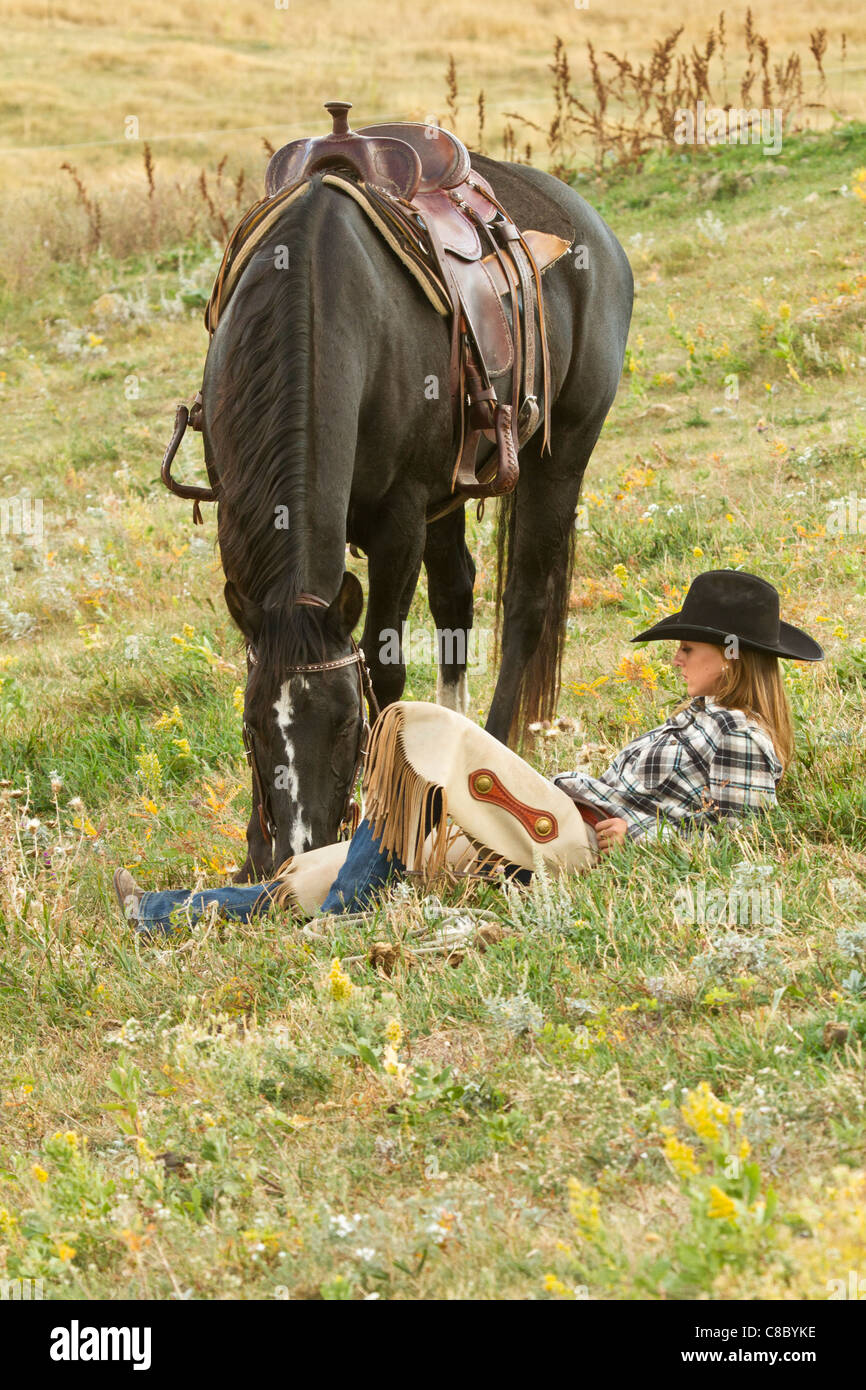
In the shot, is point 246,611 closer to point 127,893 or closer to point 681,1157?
point 127,893

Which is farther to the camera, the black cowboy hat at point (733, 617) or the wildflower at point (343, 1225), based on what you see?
the black cowboy hat at point (733, 617)

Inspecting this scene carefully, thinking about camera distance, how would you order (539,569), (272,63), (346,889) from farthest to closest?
(272,63) → (539,569) → (346,889)

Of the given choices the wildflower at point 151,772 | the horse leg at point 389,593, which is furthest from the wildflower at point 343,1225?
the wildflower at point 151,772

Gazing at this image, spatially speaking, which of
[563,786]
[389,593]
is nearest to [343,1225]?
[563,786]

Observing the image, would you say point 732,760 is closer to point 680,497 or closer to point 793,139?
point 680,497

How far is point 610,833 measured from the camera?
388 cm

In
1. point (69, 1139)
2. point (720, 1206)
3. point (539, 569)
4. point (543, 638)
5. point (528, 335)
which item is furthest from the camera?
point (539, 569)

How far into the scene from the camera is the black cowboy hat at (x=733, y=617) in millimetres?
3840

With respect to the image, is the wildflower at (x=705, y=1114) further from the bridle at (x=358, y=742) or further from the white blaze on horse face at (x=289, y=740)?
the bridle at (x=358, y=742)

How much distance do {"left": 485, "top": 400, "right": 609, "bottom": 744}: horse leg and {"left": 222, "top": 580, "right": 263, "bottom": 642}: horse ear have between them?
2198 mm

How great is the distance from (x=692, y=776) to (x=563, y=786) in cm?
39
